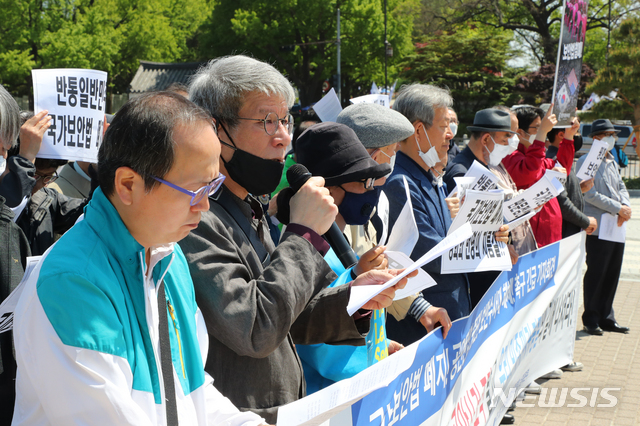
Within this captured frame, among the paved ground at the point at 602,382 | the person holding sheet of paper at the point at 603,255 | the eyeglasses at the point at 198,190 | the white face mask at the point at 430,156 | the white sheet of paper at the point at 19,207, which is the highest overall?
the eyeglasses at the point at 198,190

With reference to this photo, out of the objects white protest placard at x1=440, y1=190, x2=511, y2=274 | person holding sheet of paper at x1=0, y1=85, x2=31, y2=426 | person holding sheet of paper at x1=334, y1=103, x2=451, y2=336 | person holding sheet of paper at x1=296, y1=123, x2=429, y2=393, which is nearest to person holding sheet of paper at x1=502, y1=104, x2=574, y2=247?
white protest placard at x1=440, y1=190, x2=511, y2=274

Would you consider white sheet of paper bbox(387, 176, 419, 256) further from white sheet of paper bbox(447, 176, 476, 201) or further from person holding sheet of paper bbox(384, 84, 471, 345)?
white sheet of paper bbox(447, 176, 476, 201)

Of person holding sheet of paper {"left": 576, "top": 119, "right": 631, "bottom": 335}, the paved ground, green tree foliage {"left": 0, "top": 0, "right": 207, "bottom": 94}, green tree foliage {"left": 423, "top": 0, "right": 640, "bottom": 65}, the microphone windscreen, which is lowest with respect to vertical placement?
the paved ground

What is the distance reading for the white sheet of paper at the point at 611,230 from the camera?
21.6 feet

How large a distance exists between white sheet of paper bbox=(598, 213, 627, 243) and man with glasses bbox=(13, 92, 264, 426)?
5955 millimetres

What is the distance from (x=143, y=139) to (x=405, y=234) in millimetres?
1183

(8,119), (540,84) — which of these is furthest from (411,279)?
(540,84)

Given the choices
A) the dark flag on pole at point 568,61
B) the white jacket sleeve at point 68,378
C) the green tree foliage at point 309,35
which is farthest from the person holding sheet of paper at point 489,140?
the green tree foliage at point 309,35

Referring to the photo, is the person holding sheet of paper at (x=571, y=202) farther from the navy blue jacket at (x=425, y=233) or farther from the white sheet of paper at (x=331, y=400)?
the white sheet of paper at (x=331, y=400)

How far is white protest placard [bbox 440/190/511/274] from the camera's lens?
3.23 metres

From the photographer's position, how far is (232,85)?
2.04 metres

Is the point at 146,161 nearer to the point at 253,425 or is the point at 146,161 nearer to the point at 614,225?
the point at 253,425

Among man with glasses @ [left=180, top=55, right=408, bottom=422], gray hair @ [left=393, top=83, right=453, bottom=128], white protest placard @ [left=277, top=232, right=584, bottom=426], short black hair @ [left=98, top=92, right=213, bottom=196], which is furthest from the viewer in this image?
gray hair @ [left=393, top=83, right=453, bottom=128]

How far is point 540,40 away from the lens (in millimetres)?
42094
